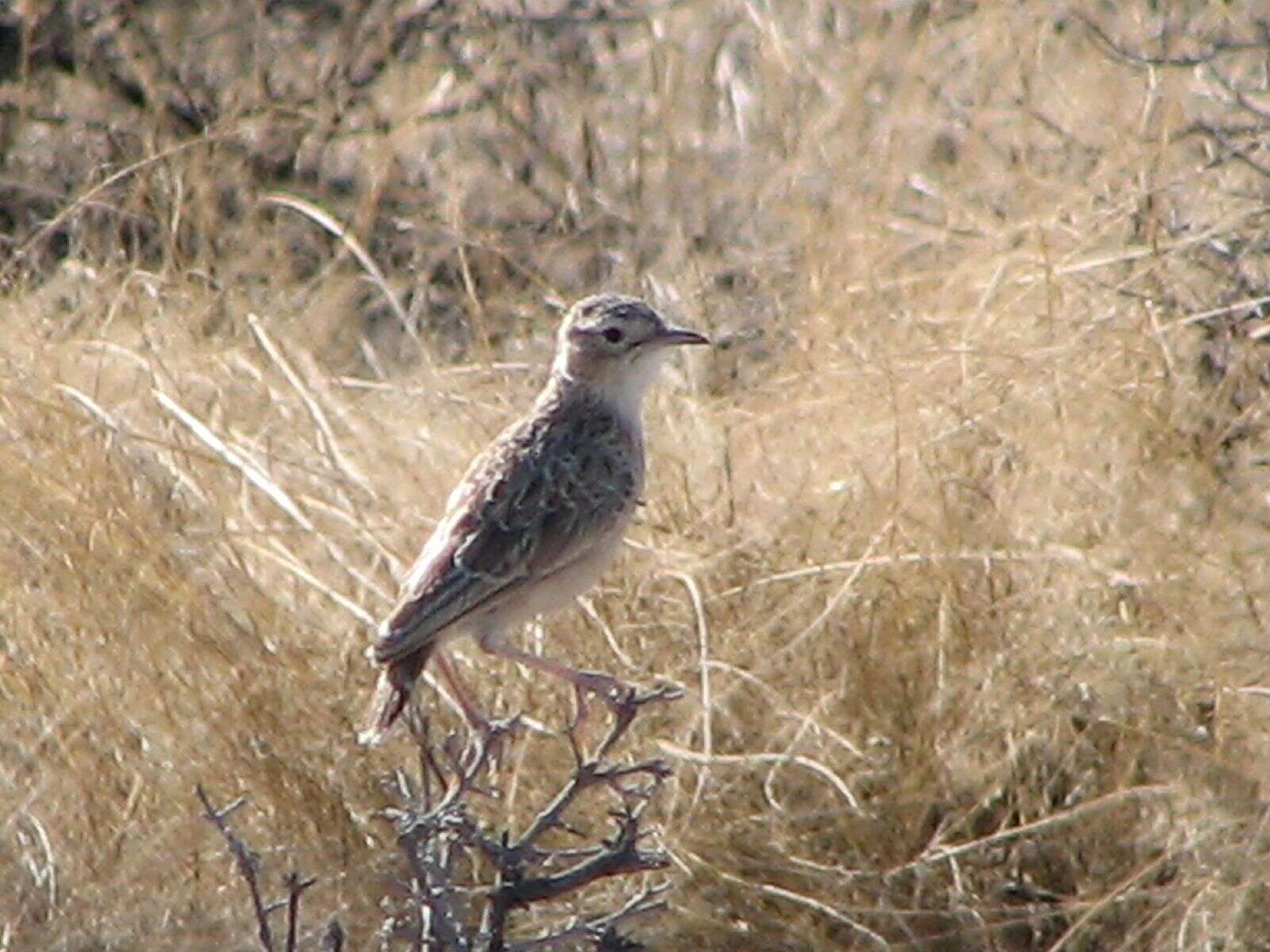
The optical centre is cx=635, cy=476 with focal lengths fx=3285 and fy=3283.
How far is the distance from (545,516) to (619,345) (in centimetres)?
62

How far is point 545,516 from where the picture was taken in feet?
20.3

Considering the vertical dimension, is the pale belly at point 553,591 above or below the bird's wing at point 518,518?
below

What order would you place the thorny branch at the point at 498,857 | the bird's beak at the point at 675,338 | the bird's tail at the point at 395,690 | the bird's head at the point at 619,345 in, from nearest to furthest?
the thorny branch at the point at 498,857 < the bird's tail at the point at 395,690 < the bird's beak at the point at 675,338 < the bird's head at the point at 619,345

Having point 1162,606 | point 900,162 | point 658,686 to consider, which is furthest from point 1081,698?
Answer: point 900,162

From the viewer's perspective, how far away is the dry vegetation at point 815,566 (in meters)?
6.80

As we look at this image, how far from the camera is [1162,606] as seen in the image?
687 centimetres

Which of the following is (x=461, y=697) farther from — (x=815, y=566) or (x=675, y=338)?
(x=815, y=566)

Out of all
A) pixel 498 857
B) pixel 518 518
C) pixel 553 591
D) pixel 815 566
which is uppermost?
pixel 498 857

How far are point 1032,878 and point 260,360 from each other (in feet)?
8.16

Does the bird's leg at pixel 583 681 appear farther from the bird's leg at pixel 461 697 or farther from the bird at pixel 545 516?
the bird's leg at pixel 461 697

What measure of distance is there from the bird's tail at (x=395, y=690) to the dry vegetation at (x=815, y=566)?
0.89m

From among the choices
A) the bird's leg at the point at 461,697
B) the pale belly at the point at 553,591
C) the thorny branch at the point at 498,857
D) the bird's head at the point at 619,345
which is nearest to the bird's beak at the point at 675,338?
the bird's head at the point at 619,345

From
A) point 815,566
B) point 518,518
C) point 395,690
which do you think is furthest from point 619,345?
point 395,690

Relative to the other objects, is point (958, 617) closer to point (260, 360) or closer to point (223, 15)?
point (260, 360)
